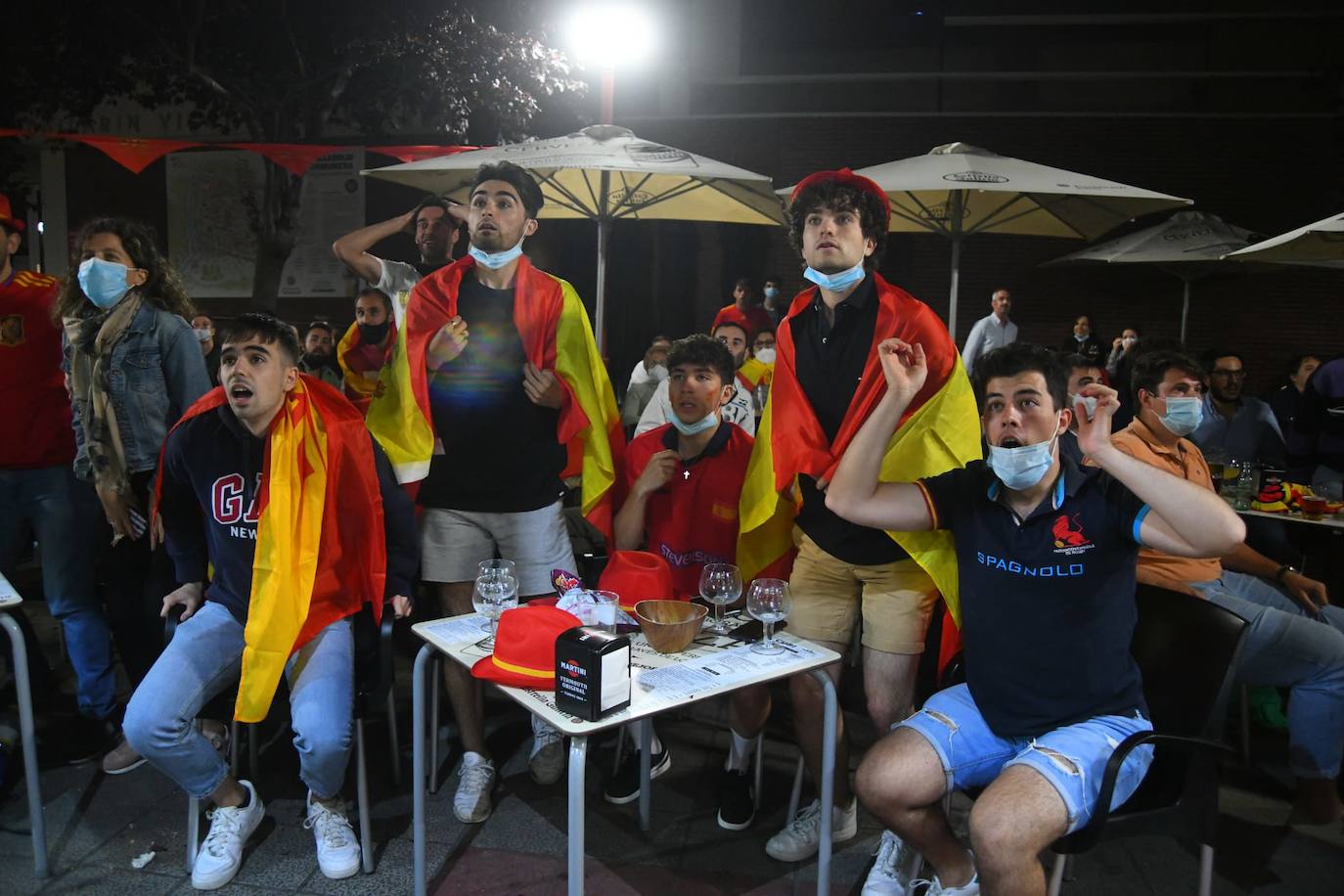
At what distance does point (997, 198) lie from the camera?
6.64 m

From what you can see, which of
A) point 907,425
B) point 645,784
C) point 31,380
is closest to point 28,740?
point 31,380

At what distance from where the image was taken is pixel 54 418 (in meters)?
3.74

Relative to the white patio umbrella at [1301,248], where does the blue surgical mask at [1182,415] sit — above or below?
below

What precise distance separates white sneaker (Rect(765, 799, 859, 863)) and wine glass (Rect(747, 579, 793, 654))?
776 mm

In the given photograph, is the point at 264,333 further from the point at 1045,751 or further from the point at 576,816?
the point at 1045,751

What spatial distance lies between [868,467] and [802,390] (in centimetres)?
39

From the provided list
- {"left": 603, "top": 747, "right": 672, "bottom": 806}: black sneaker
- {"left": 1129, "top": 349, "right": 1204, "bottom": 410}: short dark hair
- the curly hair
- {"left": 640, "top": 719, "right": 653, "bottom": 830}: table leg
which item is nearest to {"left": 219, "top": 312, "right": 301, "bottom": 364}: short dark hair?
the curly hair

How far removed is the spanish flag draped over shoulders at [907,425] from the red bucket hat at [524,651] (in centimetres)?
84

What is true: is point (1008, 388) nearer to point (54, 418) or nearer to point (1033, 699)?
point (1033, 699)

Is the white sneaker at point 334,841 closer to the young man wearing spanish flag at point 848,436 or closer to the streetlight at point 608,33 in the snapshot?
the young man wearing spanish flag at point 848,436

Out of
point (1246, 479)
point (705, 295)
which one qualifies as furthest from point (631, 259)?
point (1246, 479)

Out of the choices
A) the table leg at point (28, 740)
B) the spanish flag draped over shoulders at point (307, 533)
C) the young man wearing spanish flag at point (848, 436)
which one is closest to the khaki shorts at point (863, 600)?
the young man wearing spanish flag at point (848, 436)

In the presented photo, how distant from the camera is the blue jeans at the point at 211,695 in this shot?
9.09 ft

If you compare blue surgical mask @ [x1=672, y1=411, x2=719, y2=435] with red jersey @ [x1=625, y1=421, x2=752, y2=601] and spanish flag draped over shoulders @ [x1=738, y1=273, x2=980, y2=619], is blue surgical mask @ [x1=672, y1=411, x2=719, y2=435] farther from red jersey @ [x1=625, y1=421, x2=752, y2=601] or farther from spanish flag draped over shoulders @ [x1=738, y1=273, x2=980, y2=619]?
spanish flag draped over shoulders @ [x1=738, y1=273, x2=980, y2=619]
